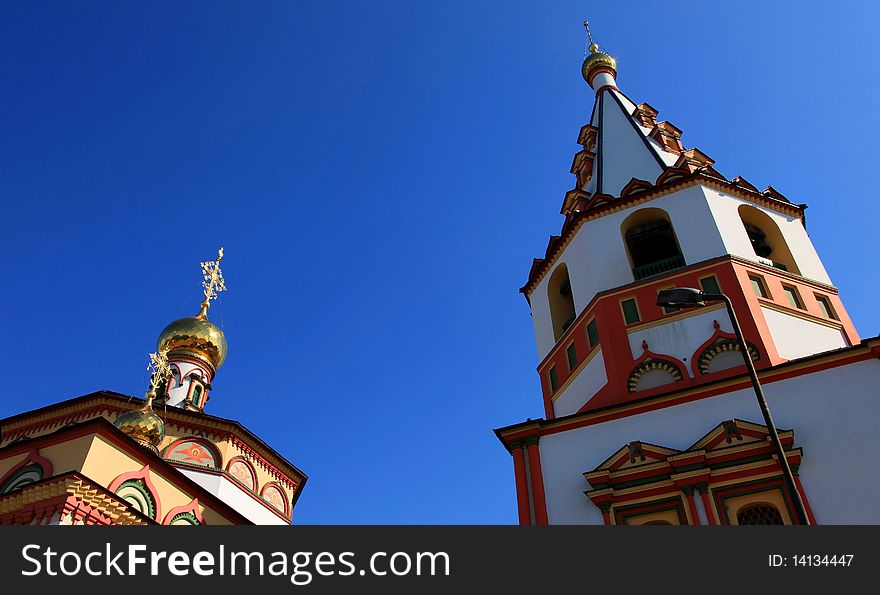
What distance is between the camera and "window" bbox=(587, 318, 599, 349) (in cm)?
1523

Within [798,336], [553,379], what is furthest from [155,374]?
[798,336]

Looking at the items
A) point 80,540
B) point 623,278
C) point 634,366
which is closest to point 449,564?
point 80,540

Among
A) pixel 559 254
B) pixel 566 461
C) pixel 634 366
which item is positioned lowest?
pixel 566 461

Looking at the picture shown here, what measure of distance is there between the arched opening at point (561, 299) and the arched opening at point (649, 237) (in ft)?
5.48

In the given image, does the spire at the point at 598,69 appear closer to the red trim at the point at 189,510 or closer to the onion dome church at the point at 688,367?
the onion dome church at the point at 688,367

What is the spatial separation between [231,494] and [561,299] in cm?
1025

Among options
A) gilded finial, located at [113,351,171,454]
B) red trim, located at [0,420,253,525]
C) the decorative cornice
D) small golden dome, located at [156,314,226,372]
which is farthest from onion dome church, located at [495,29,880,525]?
small golden dome, located at [156,314,226,372]

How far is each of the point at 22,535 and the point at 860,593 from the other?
30.4 ft

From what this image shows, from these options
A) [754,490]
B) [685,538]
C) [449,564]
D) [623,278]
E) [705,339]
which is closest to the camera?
[449,564]

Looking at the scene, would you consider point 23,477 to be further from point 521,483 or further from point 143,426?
point 521,483

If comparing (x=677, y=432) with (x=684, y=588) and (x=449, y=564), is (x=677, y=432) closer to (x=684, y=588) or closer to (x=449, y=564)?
(x=684, y=588)

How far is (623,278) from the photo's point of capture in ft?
52.1

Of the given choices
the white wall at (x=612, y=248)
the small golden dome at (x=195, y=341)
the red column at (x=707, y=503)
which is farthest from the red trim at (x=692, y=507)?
the small golden dome at (x=195, y=341)

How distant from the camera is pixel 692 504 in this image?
38.1 feet
